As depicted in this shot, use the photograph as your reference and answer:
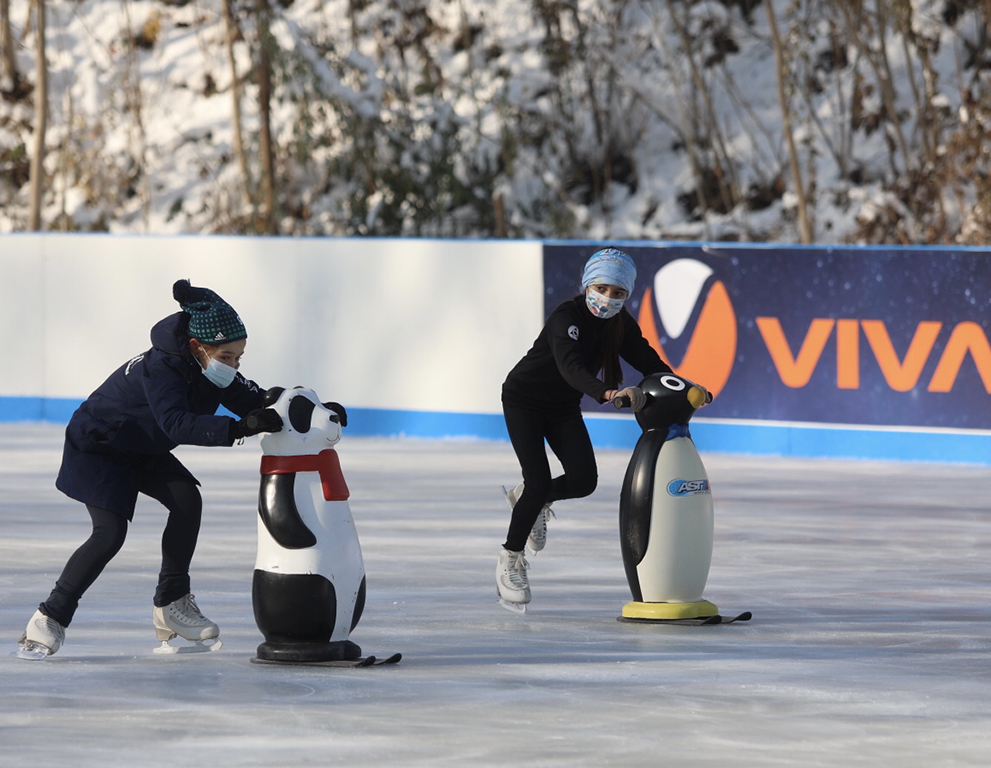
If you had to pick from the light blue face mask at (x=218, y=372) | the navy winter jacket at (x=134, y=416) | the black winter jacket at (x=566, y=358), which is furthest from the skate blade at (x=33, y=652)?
the black winter jacket at (x=566, y=358)

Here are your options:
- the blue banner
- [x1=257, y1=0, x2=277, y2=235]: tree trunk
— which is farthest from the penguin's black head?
[x1=257, y1=0, x2=277, y2=235]: tree trunk

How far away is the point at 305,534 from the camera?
5.50 metres

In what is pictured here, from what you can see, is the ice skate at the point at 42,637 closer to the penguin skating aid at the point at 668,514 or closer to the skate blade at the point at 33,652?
the skate blade at the point at 33,652

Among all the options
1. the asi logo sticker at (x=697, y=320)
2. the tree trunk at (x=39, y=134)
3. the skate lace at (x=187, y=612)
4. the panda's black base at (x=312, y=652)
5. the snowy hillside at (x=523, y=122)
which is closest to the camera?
the panda's black base at (x=312, y=652)

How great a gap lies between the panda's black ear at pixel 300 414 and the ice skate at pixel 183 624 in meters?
0.79

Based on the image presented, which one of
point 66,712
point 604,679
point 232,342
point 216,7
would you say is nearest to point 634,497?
point 604,679

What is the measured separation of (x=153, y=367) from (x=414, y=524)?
386cm

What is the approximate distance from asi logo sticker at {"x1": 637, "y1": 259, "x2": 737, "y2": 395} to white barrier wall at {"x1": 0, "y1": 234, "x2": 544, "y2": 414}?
2.78ft

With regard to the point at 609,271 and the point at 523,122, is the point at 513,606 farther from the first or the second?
the point at 523,122

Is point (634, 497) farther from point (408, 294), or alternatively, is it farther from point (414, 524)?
point (408, 294)

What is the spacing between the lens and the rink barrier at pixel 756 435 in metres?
11.7

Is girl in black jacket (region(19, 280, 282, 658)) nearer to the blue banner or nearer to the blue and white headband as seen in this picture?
the blue and white headband

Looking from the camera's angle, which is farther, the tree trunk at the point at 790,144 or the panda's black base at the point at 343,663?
the tree trunk at the point at 790,144

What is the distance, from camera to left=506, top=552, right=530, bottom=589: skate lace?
22.3 feet
